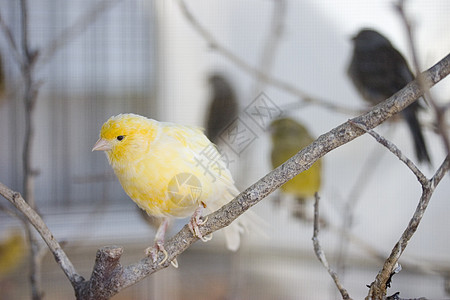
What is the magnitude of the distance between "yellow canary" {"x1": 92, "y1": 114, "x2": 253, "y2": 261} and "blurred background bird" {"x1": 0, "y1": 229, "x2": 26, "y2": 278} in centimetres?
60

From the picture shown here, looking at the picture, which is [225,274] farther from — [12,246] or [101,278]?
[101,278]

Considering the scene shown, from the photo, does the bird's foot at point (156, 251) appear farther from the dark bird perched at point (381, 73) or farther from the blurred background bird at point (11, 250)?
the blurred background bird at point (11, 250)

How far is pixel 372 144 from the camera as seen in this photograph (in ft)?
2.91

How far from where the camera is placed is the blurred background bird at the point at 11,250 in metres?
0.84

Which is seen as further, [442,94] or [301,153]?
[442,94]

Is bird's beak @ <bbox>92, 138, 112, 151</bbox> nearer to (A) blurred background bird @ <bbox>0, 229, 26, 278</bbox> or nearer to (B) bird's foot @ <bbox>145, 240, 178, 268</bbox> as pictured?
(B) bird's foot @ <bbox>145, 240, 178, 268</bbox>

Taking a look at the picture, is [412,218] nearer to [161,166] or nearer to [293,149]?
[161,166]

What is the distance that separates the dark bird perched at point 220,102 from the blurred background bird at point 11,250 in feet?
1.30

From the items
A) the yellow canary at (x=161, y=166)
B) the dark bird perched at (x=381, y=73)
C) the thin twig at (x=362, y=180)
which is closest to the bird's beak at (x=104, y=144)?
the yellow canary at (x=161, y=166)

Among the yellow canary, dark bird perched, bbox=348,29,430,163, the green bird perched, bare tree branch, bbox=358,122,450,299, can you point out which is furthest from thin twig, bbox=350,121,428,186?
the green bird perched

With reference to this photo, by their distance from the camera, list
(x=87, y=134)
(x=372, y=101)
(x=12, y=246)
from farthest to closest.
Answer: (x=87, y=134), (x=12, y=246), (x=372, y=101)

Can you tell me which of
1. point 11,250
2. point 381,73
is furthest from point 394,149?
point 11,250

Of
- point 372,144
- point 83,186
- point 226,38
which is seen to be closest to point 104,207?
point 83,186

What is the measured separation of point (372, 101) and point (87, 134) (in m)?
0.58
